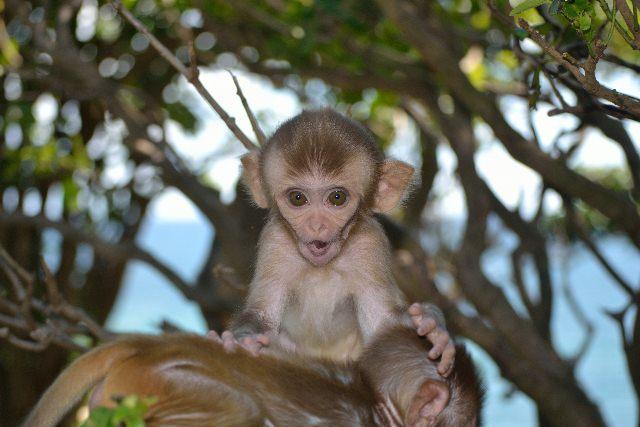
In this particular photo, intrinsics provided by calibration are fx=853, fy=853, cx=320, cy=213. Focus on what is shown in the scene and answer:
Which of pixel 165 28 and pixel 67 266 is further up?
pixel 165 28

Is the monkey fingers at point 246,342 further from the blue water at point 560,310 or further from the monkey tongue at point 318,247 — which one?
the blue water at point 560,310

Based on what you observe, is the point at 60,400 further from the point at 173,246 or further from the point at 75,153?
the point at 173,246

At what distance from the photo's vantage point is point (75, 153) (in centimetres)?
671

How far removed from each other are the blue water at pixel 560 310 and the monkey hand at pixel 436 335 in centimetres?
564

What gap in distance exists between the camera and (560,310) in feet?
54.5

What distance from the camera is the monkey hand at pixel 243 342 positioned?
256 centimetres

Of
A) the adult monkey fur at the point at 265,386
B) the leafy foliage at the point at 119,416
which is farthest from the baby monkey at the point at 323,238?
the leafy foliage at the point at 119,416

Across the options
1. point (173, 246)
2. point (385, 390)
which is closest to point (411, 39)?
point (385, 390)

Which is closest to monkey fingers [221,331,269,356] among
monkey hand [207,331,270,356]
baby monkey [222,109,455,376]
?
monkey hand [207,331,270,356]

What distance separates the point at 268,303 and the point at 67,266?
148 inches

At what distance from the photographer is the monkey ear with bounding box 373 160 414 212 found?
3.93m

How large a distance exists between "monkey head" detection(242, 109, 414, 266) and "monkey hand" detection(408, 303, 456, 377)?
561 millimetres

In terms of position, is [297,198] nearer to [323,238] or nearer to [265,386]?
[323,238]

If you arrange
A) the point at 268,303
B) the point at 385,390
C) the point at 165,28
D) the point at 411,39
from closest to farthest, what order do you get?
the point at 385,390 < the point at 268,303 < the point at 411,39 < the point at 165,28
